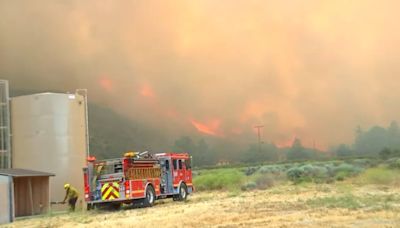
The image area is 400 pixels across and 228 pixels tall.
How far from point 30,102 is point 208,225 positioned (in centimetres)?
1894

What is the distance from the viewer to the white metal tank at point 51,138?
100 ft

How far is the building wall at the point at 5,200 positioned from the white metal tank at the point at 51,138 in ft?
25.5

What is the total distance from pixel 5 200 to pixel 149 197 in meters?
6.46

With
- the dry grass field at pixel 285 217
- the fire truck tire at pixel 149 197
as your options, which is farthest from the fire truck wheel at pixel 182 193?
the dry grass field at pixel 285 217

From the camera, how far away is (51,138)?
30609 mm

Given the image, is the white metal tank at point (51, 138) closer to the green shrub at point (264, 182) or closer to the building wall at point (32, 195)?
the building wall at point (32, 195)

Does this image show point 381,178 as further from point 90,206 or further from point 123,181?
point 90,206

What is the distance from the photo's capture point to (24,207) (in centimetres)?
2714

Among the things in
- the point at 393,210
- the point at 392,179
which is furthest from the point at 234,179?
the point at 393,210

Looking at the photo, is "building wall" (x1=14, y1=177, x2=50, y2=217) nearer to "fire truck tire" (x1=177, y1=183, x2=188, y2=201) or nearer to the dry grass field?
the dry grass field

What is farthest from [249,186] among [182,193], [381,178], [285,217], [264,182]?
[285,217]

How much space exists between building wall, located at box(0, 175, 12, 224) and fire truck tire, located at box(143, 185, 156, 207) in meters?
5.96

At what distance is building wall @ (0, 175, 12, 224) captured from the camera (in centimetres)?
2220

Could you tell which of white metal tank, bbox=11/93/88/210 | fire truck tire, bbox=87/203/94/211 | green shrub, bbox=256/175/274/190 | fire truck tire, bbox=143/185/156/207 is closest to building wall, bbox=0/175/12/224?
fire truck tire, bbox=87/203/94/211
